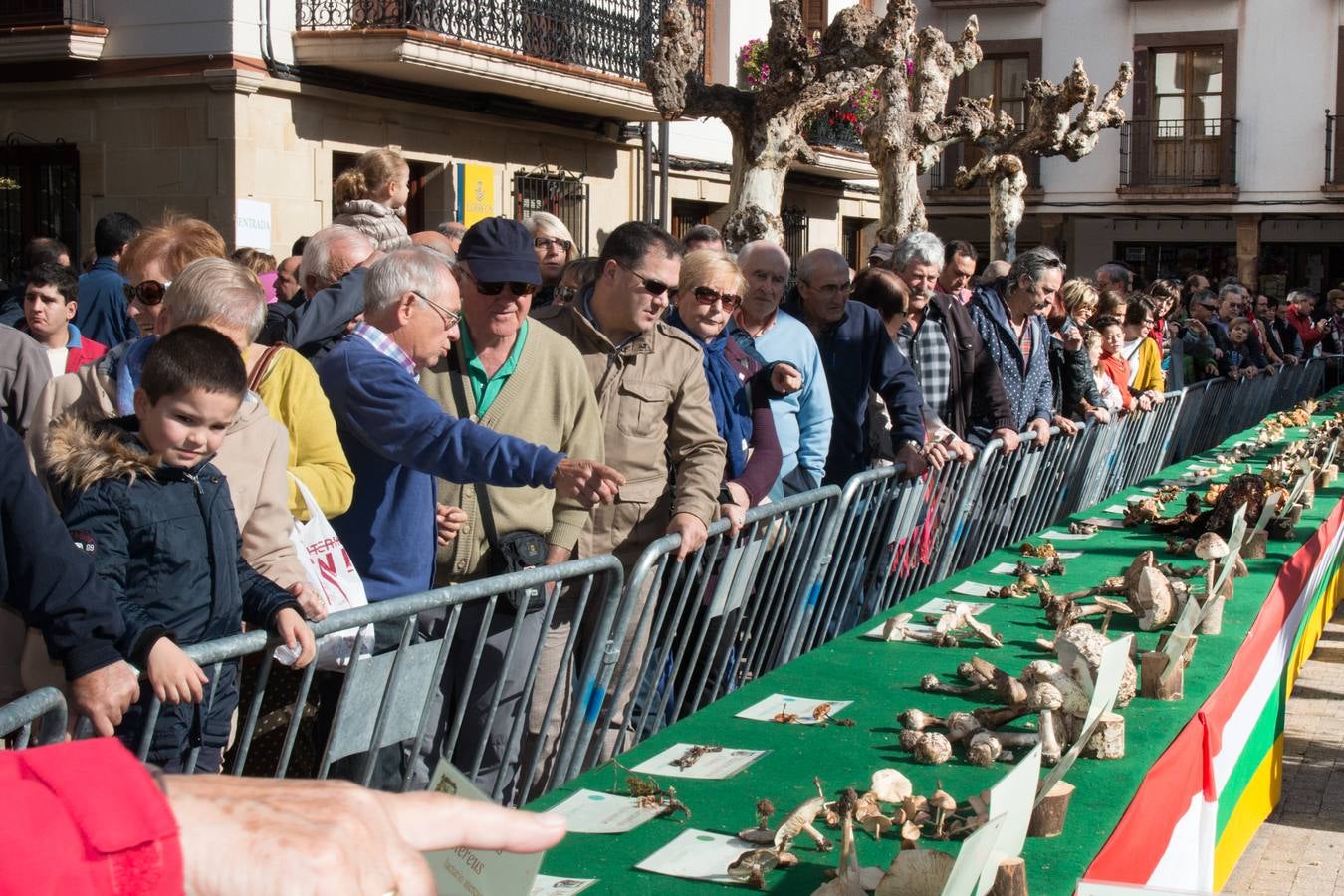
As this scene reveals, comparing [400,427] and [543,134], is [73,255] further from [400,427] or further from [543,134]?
[400,427]

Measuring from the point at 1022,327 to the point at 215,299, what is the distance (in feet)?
16.1

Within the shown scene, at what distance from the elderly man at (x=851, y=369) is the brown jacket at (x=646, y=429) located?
5.31 ft

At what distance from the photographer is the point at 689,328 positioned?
16.8 ft

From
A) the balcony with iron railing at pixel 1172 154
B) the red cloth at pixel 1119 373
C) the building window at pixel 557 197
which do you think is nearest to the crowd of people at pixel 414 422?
the red cloth at pixel 1119 373

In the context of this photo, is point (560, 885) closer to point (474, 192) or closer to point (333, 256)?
point (333, 256)

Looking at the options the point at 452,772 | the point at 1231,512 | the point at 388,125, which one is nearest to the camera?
the point at 452,772

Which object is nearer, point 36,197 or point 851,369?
point 851,369

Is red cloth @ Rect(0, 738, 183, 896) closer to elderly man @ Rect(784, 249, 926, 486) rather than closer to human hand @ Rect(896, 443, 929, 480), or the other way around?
human hand @ Rect(896, 443, 929, 480)

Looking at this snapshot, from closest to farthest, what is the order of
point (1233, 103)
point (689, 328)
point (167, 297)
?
point (167, 297), point (689, 328), point (1233, 103)

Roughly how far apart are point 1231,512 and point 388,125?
435 inches

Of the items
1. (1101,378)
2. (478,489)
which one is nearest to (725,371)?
(478,489)

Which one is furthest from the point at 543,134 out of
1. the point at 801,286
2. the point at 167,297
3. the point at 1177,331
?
the point at 167,297

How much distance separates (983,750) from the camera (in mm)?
3129

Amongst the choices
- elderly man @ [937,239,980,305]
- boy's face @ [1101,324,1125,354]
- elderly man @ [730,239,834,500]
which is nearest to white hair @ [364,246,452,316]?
elderly man @ [730,239,834,500]
